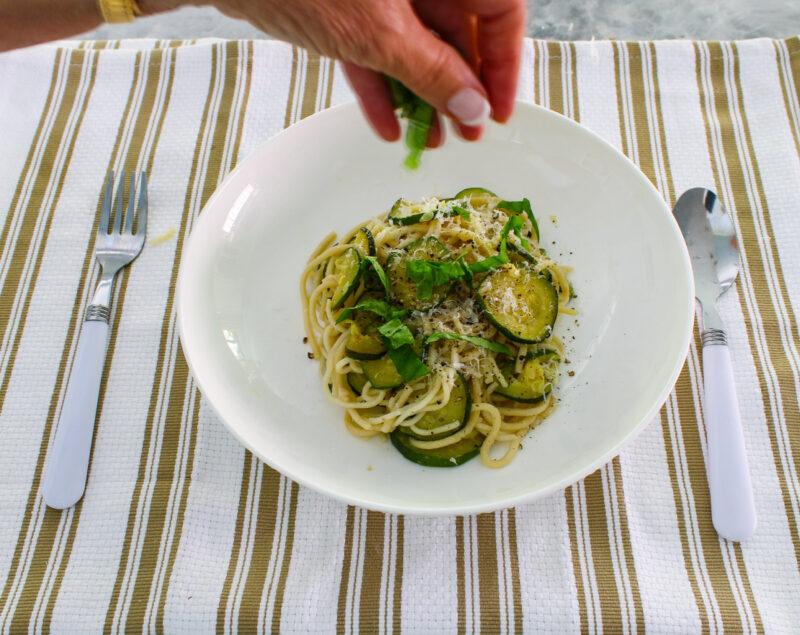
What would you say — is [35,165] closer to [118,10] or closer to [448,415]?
[118,10]

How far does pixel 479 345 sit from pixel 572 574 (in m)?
0.96

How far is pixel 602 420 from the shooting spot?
7.41 ft

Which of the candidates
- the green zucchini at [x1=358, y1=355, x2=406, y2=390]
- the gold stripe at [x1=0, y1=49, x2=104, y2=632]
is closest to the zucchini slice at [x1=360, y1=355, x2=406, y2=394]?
the green zucchini at [x1=358, y1=355, x2=406, y2=390]

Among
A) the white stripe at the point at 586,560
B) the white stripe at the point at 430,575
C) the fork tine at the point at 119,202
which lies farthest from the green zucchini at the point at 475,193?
the fork tine at the point at 119,202

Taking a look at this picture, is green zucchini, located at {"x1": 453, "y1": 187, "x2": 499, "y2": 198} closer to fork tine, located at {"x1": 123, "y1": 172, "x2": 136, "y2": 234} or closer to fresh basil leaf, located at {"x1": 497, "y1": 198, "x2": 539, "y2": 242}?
fresh basil leaf, located at {"x1": 497, "y1": 198, "x2": 539, "y2": 242}

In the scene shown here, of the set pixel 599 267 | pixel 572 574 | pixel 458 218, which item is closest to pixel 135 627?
pixel 572 574

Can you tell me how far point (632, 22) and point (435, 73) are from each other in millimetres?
3222

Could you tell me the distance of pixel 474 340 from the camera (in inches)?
95.0

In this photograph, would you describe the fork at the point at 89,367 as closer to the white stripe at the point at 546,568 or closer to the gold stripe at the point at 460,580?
the gold stripe at the point at 460,580

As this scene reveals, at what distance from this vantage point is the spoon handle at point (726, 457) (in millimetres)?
2320

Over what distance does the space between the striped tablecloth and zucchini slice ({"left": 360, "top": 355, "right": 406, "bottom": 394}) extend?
21.5 inches

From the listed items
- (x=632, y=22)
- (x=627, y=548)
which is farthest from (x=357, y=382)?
(x=632, y=22)

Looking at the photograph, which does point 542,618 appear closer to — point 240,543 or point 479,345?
point 479,345

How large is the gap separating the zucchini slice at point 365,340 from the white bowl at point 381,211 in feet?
0.85
